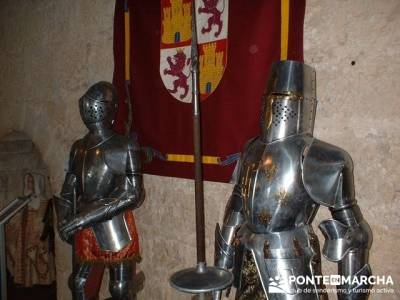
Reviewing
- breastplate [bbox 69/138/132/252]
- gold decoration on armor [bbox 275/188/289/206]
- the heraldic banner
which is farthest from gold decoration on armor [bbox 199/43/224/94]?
gold decoration on armor [bbox 275/188/289/206]

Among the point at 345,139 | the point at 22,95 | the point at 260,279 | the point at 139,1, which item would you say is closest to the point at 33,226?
the point at 22,95

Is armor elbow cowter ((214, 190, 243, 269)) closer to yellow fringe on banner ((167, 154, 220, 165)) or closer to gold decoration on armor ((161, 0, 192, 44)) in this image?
yellow fringe on banner ((167, 154, 220, 165))

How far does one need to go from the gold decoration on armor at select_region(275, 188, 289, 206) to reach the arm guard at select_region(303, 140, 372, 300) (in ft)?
0.32

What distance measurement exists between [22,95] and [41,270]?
1873mm

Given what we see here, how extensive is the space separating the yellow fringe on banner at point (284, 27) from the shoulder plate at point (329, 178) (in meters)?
0.62

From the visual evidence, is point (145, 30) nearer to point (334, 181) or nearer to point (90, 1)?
point (90, 1)

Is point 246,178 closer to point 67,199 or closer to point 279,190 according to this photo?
point 279,190

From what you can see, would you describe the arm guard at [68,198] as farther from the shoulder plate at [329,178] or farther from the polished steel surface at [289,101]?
the shoulder plate at [329,178]

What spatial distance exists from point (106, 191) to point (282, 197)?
114 cm

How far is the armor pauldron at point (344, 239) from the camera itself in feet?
5.08

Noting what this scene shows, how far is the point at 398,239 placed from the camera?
1.72 m

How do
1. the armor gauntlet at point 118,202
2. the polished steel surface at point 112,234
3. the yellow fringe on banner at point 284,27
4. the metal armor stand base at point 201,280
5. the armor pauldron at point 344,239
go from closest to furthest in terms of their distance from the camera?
the metal armor stand base at point 201,280 → the armor pauldron at point 344,239 → the yellow fringe on banner at point 284,27 → the armor gauntlet at point 118,202 → the polished steel surface at point 112,234

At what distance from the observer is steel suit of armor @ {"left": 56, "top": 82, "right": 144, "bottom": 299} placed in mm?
2215

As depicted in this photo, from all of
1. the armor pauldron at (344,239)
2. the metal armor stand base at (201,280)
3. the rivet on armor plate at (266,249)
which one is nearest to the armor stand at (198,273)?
the metal armor stand base at (201,280)
